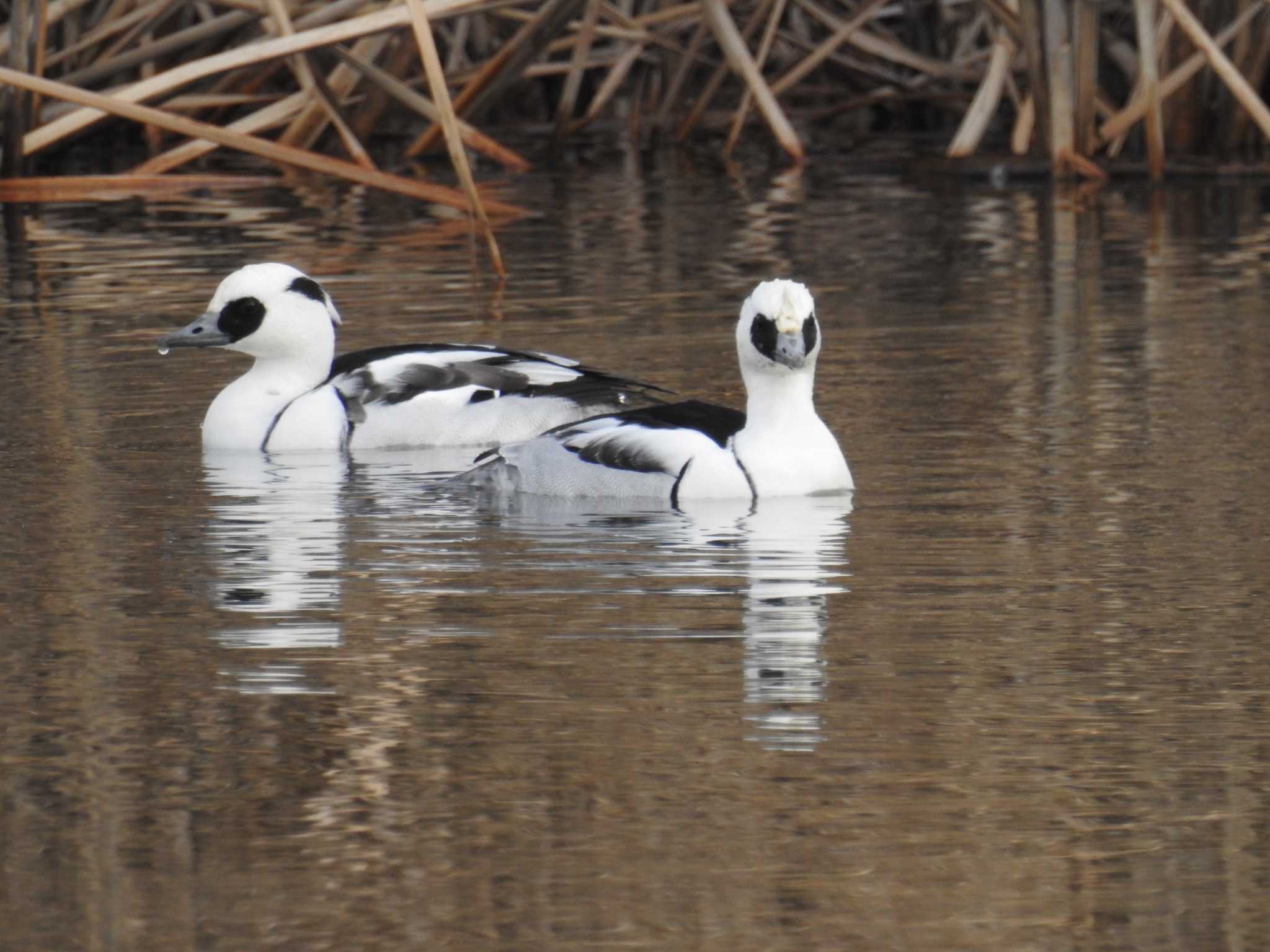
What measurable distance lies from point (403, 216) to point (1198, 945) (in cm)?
1181

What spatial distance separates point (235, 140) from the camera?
1177 centimetres

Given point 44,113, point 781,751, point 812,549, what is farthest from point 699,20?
point 781,751

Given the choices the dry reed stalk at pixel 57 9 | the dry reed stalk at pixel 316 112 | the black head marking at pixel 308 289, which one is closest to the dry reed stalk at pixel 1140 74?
the dry reed stalk at pixel 316 112

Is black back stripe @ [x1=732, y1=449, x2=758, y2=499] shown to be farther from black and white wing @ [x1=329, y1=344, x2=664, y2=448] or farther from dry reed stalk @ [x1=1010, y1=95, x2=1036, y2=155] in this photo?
dry reed stalk @ [x1=1010, y1=95, x2=1036, y2=155]

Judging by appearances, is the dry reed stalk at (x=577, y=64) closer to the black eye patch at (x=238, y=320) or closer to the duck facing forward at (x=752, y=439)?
the black eye patch at (x=238, y=320)

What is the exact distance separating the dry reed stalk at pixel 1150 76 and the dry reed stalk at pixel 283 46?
13.0ft

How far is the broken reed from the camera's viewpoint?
40.7ft

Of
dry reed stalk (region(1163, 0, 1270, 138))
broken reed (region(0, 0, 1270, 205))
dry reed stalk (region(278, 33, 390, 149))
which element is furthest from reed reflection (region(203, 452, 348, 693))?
dry reed stalk (region(278, 33, 390, 149))

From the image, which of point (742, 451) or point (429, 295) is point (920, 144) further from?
point (742, 451)

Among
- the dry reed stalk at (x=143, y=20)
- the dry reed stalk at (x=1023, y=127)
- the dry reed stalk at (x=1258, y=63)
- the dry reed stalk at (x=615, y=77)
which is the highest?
the dry reed stalk at (x=143, y=20)

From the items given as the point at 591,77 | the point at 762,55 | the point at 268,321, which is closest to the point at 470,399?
the point at 268,321

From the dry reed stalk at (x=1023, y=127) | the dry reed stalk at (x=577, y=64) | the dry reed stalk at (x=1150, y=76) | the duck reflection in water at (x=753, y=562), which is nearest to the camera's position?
the duck reflection in water at (x=753, y=562)

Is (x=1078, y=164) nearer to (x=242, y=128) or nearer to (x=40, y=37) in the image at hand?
(x=242, y=128)

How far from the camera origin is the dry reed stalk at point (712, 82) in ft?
52.2
